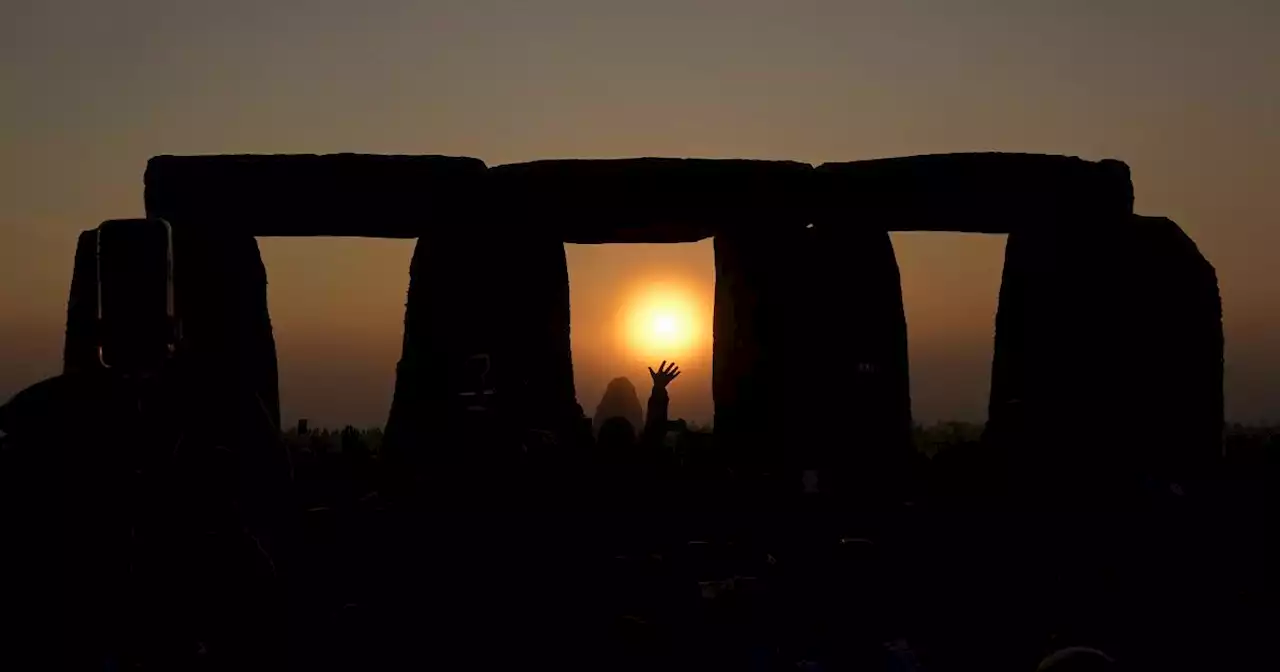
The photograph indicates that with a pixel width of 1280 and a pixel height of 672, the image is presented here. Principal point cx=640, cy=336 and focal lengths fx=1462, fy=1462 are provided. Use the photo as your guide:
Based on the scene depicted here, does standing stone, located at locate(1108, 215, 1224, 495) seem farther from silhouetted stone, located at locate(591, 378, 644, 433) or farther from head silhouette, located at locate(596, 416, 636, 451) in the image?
silhouetted stone, located at locate(591, 378, 644, 433)

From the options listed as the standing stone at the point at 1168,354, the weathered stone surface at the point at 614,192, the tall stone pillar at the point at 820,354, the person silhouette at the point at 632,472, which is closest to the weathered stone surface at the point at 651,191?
the weathered stone surface at the point at 614,192

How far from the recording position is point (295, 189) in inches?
601

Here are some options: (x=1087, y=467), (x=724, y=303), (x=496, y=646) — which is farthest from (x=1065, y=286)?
(x=496, y=646)

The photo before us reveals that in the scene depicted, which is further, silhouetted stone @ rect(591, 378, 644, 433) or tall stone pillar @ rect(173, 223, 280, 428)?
silhouetted stone @ rect(591, 378, 644, 433)

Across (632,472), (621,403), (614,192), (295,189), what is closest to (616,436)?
(632,472)

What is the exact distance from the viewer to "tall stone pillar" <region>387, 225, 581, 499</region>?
15.2 metres

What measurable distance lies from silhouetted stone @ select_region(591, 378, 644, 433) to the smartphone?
47.2 ft

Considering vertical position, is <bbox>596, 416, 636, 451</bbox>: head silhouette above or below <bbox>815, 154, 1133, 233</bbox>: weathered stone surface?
below

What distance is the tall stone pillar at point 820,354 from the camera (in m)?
15.3

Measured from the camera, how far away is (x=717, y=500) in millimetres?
12695

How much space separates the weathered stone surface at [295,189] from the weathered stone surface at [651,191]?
2.20 feet

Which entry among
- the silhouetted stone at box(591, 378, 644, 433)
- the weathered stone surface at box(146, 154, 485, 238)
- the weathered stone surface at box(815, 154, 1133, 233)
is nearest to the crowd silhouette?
the weathered stone surface at box(146, 154, 485, 238)

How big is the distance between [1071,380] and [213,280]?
9121 millimetres

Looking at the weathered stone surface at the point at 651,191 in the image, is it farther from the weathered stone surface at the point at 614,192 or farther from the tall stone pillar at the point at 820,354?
the tall stone pillar at the point at 820,354
